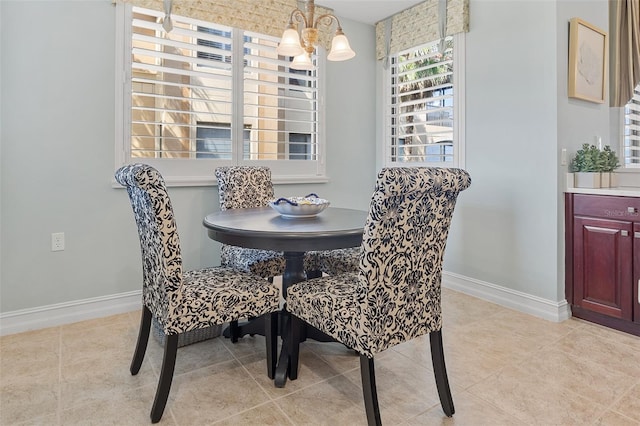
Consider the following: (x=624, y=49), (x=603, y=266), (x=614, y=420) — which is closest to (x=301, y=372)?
(x=614, y=420)

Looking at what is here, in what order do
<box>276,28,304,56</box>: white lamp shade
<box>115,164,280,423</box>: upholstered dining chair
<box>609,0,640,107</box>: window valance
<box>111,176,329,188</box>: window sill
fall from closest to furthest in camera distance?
1. <box>115,164,280,423</box>: upholstered dining chair
2. <box>276,28,304,56</box>: white lamp shade
3. <box>111,176,329,188</box>: window sill
4. <box>609,0,640,107</box>: window valance

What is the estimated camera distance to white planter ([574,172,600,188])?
8.75ft

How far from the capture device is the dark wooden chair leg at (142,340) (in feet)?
6.39

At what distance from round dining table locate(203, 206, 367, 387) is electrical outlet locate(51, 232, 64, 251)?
124 centimetres

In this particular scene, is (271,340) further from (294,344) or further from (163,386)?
(163,386)

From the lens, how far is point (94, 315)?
2.79 meters

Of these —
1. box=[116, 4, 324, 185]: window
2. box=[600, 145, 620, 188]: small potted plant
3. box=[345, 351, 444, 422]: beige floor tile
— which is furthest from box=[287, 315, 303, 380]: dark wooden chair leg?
box=[600, 145, 620, 188]: small potted plant

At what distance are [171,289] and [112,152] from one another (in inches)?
64.3

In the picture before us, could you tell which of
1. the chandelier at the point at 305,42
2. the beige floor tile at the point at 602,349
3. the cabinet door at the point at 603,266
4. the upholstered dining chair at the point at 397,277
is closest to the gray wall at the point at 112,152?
the cabinet door at the point at 603,266

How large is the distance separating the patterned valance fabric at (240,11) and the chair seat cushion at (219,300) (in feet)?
6.84

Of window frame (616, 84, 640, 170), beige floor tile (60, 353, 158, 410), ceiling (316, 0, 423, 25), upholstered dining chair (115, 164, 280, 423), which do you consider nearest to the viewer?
upholstered dining chair (115, 164, 280, 423)

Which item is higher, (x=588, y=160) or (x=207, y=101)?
(x=207, y=101)

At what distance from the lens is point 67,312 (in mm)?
2707

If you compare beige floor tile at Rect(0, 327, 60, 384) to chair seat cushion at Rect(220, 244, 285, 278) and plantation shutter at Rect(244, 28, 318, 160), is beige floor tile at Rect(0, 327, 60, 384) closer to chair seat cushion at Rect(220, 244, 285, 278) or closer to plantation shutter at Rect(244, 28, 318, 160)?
chair seat cushion at Rect(220, 244, 285, 278)
